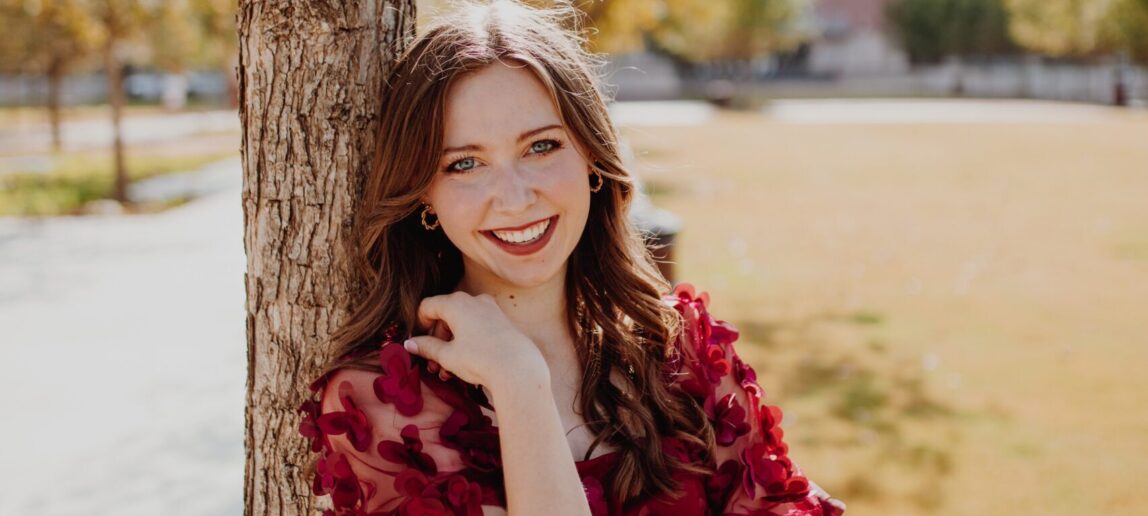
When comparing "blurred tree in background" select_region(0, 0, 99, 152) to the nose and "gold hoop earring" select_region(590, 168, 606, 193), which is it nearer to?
"gold hoop earring" select_region(590, 168, 606, 193)

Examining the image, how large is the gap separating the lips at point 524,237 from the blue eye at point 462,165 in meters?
0.13

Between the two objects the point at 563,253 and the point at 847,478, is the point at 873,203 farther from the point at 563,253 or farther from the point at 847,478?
the point at 563,253

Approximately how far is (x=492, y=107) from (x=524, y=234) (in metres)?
0.26

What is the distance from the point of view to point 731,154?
22.8m

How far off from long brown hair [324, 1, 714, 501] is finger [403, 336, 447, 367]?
77 millimetres

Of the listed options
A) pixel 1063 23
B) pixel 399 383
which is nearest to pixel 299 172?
pixel 399 383

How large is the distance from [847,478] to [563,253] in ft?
10.8

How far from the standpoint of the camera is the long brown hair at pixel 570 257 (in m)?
2.05

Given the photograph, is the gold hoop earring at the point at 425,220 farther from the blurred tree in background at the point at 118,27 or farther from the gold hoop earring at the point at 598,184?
the blurred tree in background at the point at 118,27

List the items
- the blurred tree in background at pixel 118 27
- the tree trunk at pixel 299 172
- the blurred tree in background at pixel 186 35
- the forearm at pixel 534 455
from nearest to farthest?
the forearm at pixel 534 455
the tree trunk at pixel 299 172
the blurred tree in background at pixel 118 27
the blurred tree in background at pixel 186 35

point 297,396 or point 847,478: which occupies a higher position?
point 297,396

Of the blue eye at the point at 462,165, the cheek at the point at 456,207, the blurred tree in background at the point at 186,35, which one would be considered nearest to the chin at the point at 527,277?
the cheek at the point at 456,207

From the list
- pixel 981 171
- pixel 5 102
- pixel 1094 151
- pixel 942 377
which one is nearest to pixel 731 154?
pixel 981 171

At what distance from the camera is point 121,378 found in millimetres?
6406
